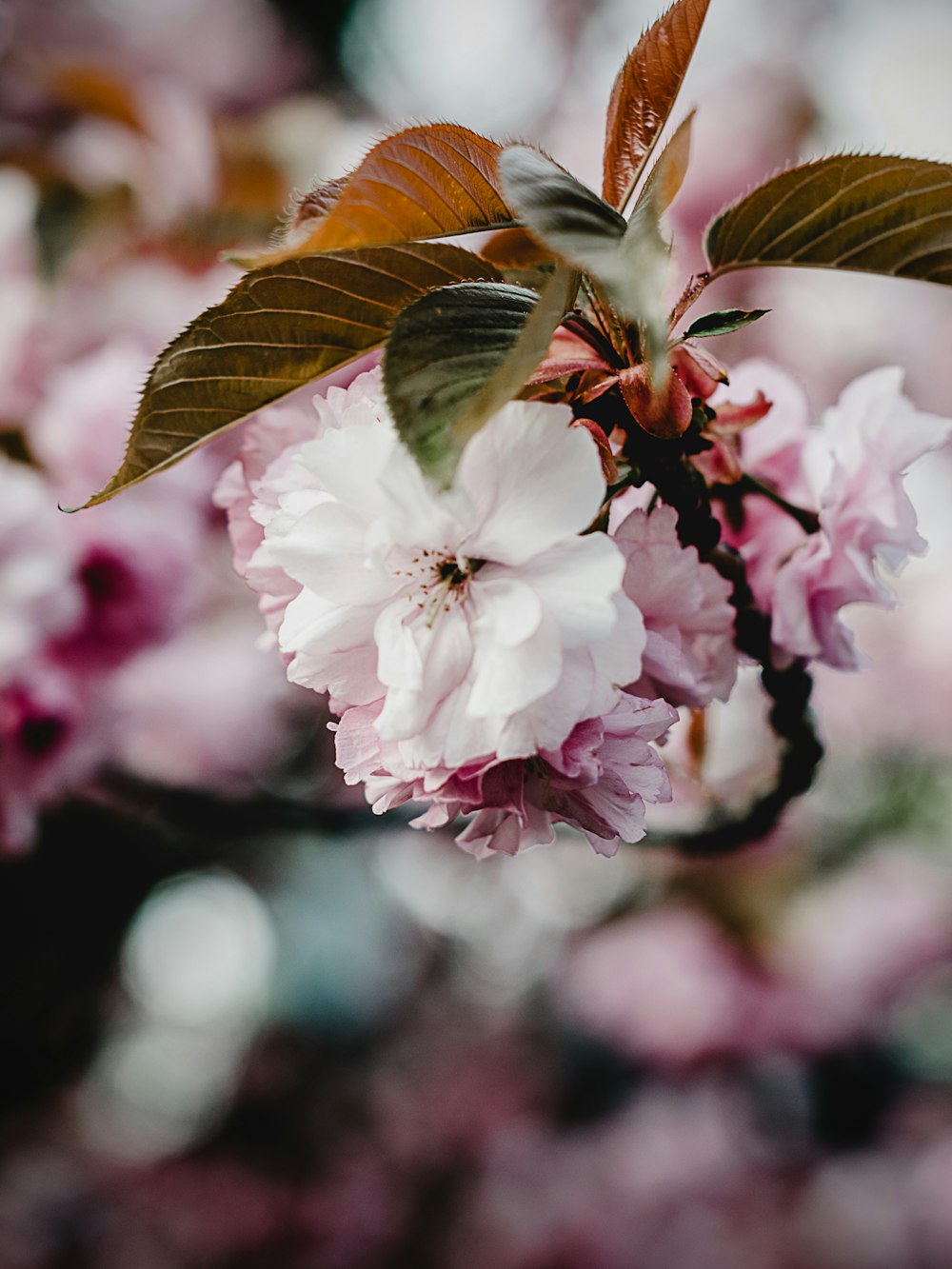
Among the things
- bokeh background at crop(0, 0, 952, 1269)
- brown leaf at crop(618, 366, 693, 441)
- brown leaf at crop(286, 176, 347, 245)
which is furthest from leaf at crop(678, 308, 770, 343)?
bokeh background at crop(0, 0, 952, 1269)

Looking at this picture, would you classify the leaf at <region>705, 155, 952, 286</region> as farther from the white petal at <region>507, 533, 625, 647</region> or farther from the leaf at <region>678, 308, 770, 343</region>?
the white petal at <region>507, 533, 625, 647</region>

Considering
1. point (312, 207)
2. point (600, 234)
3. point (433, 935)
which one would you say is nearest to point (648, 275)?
point (600, 234)

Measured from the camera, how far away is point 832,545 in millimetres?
440

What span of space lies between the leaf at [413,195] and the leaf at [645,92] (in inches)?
2.3

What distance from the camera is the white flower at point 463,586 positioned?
1.00 ft

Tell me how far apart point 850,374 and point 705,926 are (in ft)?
3.83

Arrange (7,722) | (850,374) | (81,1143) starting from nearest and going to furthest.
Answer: (7,722)
(850,374)
(81,1143)

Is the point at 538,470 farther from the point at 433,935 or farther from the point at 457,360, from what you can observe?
the point at 433,935

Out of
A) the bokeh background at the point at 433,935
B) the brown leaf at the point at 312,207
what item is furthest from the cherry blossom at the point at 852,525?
the bokeh background at the point at 433,935

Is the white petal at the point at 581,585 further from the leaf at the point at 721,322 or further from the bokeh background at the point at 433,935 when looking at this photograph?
the bokeh background at the point at 433,935

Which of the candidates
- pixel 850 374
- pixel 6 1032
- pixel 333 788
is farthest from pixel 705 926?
pixel 6 1032

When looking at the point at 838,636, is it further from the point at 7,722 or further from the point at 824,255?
the point at 7,722

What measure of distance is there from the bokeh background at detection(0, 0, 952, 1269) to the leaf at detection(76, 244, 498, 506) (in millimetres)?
789

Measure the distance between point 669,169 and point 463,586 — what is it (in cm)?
15
